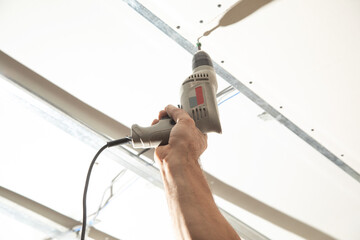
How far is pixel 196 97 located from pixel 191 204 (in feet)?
1.25

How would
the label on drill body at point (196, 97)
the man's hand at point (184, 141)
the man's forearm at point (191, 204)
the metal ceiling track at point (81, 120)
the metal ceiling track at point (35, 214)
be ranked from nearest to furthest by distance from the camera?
the man's forearm at point (191, 204) < the man's hand at point (184, 141) < the label on drill body at point (196, 97) < the metal ceiling track at point (81, 120) < the metal ceiling track at point (35, 214)

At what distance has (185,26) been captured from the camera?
0.90 meters

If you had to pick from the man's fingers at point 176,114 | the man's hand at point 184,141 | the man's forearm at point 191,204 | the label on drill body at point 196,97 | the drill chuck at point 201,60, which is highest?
the drill chuck at point 201,60

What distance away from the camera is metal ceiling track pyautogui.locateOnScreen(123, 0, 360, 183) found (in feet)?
2.94

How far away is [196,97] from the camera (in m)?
0.83

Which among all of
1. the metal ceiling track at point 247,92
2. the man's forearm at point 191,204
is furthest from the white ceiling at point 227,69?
the man's forearm at point 191,204

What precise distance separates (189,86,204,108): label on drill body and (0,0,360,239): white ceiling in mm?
198

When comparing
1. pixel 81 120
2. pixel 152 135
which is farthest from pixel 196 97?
pixel 81 120

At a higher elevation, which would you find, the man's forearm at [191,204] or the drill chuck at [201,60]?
the drill chuck at [201,60]

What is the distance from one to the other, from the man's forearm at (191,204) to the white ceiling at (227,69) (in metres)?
0.50

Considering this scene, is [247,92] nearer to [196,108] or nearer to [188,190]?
[196,108]

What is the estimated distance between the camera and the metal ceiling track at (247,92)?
90cm

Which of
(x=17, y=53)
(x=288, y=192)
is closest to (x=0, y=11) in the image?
(x=17, y=53)

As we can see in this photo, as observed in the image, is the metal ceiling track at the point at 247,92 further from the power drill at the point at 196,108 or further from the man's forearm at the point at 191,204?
the man's forearm at the point at 191,204
